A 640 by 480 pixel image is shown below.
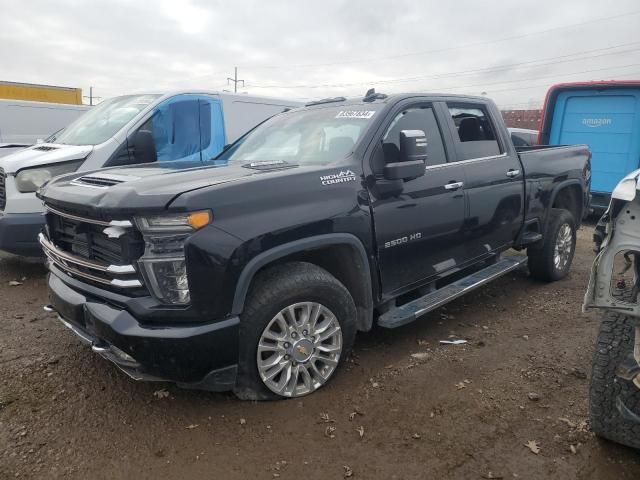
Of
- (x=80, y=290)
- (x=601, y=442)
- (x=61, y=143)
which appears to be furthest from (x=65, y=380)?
(x=61, y=143)

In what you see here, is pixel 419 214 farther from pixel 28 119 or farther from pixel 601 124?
pixel 28 119

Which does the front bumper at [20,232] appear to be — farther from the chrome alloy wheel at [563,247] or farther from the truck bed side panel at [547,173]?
the chrome alloy wheel at [563,247]

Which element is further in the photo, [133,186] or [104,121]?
[104,121]

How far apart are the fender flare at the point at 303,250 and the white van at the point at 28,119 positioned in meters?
10.6

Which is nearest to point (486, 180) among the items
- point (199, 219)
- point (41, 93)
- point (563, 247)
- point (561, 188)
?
point (561, 188)

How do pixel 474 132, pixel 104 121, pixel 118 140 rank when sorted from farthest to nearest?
pixel 104 121, pixel 118 140, pixel 474 132

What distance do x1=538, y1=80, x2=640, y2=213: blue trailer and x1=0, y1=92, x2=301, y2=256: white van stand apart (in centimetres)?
569

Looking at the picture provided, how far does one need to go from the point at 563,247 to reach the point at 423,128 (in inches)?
106

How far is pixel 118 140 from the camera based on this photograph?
5.75 m

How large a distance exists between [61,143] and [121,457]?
4668 mm

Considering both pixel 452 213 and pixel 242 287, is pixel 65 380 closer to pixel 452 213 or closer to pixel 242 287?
pixel 242 287

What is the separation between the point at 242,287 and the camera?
106 inches

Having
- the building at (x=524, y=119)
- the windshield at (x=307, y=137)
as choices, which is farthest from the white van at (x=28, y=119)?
the building at (x=524, y=119)

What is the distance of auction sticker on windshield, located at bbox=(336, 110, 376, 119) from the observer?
3686 millimetres
